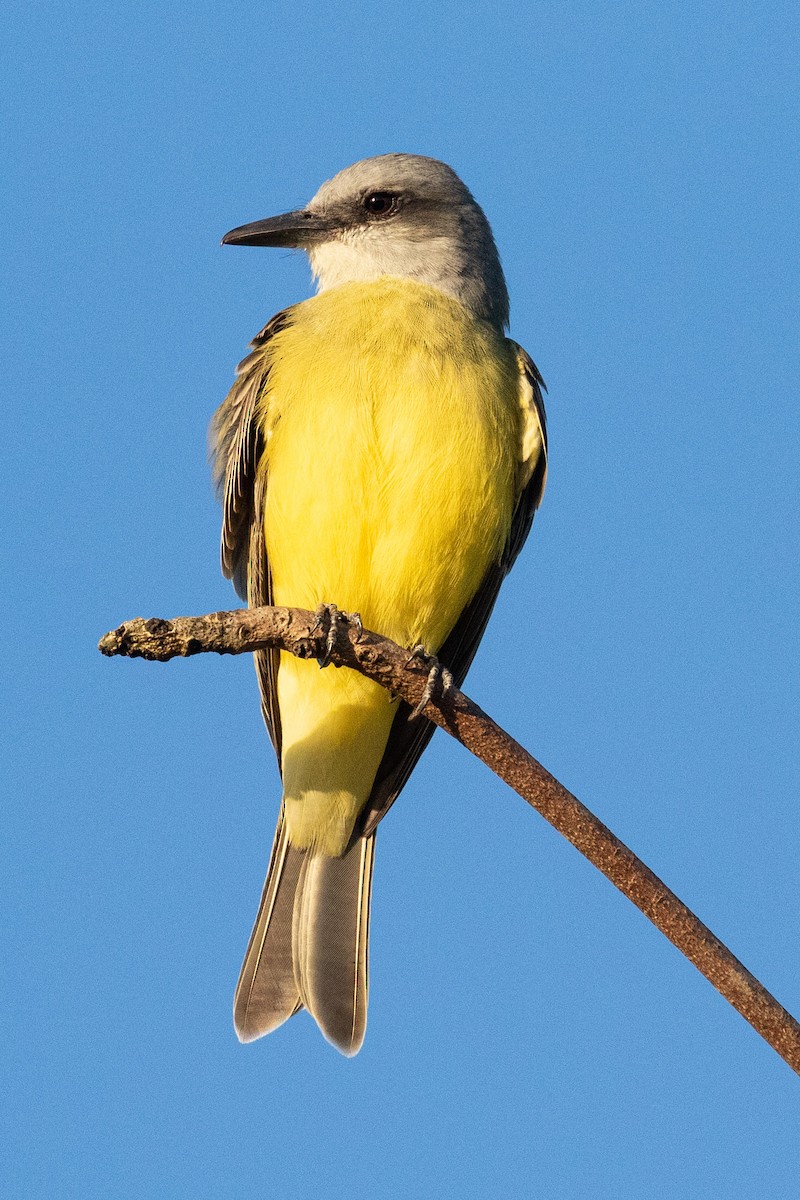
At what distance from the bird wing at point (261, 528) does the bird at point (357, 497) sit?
0.04 ft

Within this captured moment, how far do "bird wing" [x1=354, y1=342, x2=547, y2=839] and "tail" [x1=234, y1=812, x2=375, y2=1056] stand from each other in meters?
0.27

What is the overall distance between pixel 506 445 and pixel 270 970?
262 centimetres

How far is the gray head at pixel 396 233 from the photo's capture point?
23.6ft

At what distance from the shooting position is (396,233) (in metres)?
7.38

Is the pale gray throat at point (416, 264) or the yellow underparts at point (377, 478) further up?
the pale gray throat at point (416, 264)

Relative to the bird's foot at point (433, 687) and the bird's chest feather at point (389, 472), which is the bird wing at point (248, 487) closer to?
the bird's chest feather at point (389, 472)

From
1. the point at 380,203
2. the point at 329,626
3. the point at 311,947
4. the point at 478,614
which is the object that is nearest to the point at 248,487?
the point at 478,614

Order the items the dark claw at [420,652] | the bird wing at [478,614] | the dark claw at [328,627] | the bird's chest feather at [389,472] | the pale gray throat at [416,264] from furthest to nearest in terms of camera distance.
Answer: the pale gray throat at [416,264], the bird wing at [478,614], the bird's chest feather at [389,472], the dark claw at [420,652], the dark claw at [328,627]

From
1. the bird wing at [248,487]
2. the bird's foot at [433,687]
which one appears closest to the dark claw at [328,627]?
the bird's foot at [433,687]

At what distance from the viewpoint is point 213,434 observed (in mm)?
7121

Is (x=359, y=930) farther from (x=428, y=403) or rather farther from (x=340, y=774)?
(x=428, y=403)

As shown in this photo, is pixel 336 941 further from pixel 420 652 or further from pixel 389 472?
pixel 389 472

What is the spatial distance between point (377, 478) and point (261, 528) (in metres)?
0.81

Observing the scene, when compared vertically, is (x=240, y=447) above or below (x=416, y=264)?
below
